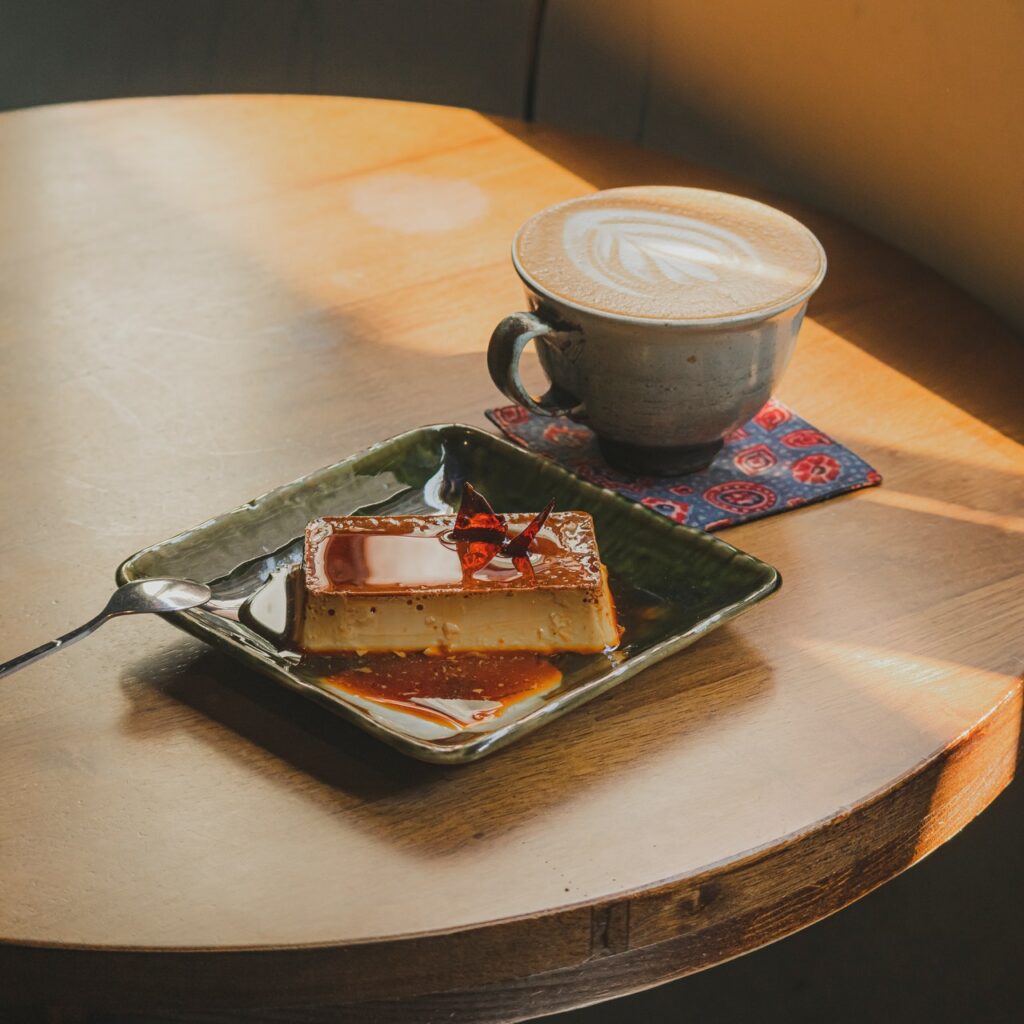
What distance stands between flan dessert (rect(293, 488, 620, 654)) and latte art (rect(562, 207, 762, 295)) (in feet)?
0.72

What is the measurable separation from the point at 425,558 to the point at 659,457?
24cm

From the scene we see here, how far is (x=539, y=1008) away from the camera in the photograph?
630mm

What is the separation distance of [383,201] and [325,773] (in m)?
0.78

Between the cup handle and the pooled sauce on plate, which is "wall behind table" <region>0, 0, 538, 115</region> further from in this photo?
the pooled sauce on plate

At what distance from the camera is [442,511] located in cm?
85

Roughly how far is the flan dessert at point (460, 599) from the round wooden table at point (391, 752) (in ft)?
0.15

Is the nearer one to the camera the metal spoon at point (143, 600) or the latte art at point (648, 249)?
the metal spoon at point (143, 600)

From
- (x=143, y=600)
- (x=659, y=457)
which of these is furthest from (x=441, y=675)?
(x=659, y=457)

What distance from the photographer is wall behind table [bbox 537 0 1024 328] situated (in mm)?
1128

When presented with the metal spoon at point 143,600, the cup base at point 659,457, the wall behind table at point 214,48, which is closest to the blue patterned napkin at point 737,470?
the cup base at point 659,457

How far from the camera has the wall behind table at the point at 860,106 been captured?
1128 mm

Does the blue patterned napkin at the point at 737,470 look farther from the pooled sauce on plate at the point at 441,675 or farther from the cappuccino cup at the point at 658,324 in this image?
the pooled sauce on plate at the point at 441,675

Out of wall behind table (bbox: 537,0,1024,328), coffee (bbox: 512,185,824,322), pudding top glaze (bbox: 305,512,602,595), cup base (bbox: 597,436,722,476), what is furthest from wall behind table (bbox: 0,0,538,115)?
pudding top glaze (bbox: 305,512,602,595)

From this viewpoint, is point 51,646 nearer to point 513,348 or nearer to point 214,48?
point 513,348
